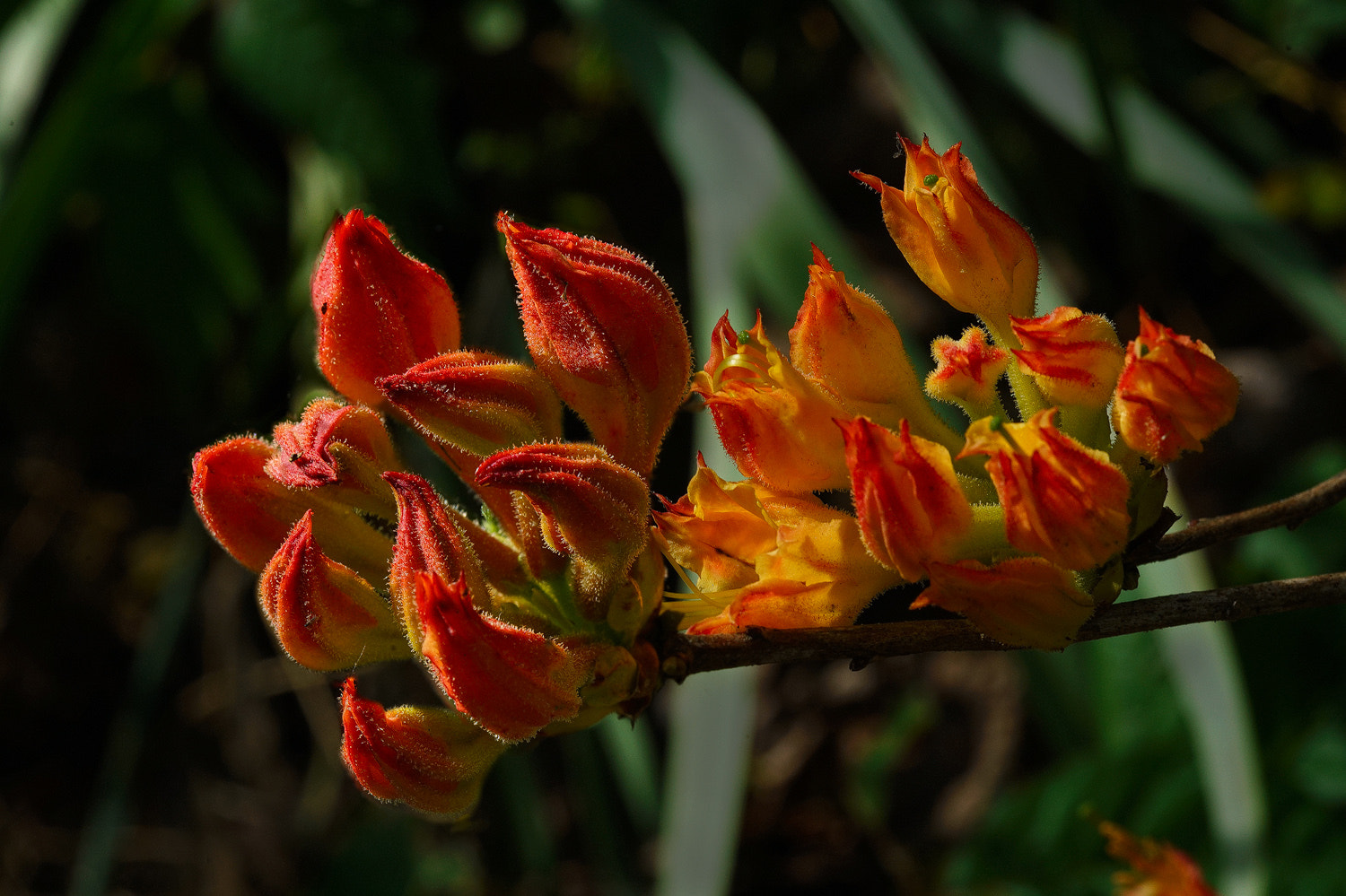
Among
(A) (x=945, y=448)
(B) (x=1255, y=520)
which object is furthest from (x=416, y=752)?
(B) (x=1255, y=520)

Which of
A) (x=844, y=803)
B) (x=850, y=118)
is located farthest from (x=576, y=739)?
(x=850, y=118)

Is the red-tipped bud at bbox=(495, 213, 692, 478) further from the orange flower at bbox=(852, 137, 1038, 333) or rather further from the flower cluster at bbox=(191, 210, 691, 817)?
the orange flower at bbox=(852, 137, 1038, 333)

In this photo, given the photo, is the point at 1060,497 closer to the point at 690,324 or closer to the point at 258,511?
the point at 258,511

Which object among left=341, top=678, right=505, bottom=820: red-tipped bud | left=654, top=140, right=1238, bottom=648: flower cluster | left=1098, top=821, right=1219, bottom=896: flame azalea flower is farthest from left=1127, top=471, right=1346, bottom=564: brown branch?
left=1098, top=821, right=1219, bottom=896: flame azalea flower

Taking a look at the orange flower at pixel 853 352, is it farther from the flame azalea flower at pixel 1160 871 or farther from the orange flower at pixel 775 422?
the flame azalea flower at pixel 1160 871

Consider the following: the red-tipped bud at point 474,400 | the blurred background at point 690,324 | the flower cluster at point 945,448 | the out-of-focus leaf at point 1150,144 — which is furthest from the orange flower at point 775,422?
the out-of-focus leaf at point 1150,144
